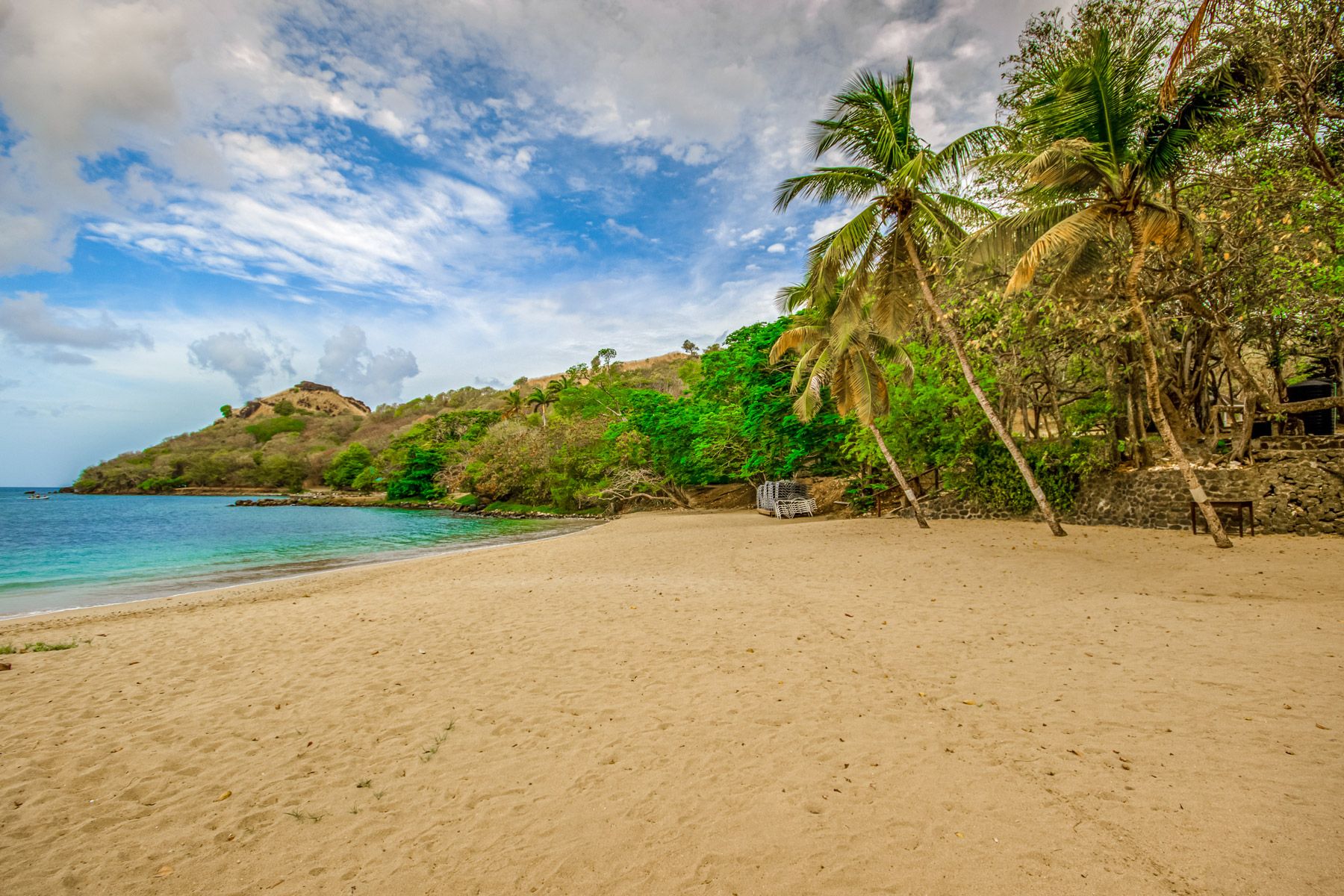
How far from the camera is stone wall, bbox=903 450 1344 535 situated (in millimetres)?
11422

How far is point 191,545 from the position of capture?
2459 cm

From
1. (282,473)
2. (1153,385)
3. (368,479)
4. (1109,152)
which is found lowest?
(1153,385)

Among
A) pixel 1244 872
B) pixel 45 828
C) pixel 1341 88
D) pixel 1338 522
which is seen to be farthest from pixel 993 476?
pixel 45 828

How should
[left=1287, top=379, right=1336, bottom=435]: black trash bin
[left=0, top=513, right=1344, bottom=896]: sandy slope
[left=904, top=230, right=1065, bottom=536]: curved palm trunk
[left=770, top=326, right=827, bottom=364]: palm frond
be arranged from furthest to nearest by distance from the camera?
[left=770, top=326, right=827, bottom=364]: palm frond, [left=1287, top=379, right=1336, bottom=435]: black trash bin, [left=904, top=230, right=1065, bottom=536]: curved palm trunk, [left=0, top=513, right=1344, bottom=896]: sandy slope

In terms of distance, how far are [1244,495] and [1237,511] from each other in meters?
0.71

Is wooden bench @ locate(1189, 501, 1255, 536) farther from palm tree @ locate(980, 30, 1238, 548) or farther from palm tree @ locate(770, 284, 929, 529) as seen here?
palm tree @ locate(770, 284, 929, 529)

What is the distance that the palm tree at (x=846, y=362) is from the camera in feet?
53.5

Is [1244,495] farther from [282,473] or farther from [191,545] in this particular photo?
[282,473]

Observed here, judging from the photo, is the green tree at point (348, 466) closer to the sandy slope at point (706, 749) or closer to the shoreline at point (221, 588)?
the shoreline at point (221, 588)

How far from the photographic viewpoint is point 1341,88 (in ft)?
32.6

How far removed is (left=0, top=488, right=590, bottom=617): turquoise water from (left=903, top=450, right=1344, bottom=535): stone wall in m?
20.6

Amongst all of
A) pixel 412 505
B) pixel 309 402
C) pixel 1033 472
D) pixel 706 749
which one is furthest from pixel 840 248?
pixel 309 402

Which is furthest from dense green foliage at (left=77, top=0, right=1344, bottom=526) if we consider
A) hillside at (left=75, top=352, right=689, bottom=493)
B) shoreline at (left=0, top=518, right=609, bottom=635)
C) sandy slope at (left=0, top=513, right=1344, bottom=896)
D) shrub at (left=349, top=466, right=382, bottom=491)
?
shrub at (left=349, top=466, right=382, bottom=491)

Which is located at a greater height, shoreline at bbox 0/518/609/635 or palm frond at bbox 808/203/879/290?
palm frond at bbox 808/203/879/290
